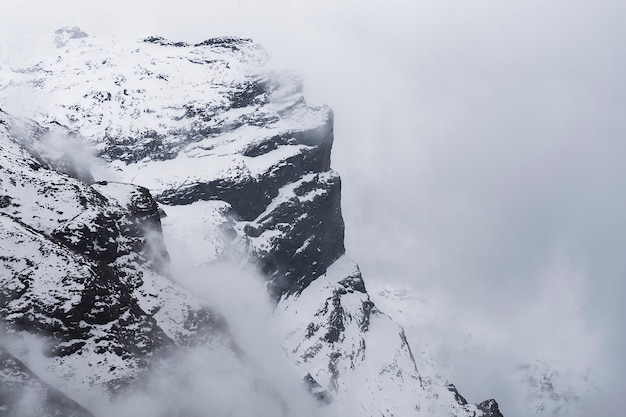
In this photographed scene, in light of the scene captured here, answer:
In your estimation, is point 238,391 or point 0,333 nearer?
point 0,333

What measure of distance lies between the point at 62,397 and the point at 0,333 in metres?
14.3

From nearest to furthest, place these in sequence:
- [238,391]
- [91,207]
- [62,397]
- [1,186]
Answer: [62,397] < [1,186] < [91,207] < [238,391]

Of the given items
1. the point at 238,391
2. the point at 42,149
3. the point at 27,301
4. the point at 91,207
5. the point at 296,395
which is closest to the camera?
the point at 27,301

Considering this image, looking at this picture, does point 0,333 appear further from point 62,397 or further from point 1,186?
point 1,186

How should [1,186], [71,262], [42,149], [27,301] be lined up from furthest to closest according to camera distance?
[42,149] → [1,186] → [71,262] → [27,301]

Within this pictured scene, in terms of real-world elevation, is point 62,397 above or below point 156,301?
Answer: above

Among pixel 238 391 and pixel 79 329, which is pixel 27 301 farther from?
pixel 238 391

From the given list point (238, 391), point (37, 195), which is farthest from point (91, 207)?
point (238, 391)

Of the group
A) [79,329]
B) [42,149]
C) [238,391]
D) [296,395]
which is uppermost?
[79,329]

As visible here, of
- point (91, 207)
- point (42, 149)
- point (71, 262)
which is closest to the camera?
point (71, 262)

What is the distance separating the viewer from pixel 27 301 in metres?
98.4

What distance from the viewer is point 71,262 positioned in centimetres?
10544

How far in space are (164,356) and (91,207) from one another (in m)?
31.7

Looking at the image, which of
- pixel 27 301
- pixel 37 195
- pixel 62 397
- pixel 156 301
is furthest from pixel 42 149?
Answer: pixel 62 397
